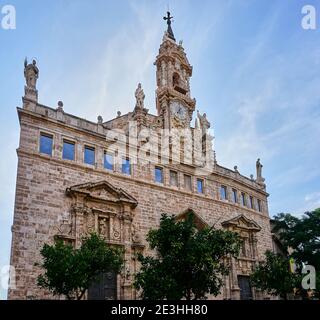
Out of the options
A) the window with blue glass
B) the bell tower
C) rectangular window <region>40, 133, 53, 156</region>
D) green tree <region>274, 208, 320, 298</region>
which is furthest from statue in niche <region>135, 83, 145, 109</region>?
green tree <region>274, 208, 320, 298</region>

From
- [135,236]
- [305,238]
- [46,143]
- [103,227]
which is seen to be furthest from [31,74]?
[305,238]

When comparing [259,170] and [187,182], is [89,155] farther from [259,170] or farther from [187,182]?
[259,170]

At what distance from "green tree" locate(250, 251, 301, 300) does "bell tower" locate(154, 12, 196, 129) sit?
488 inches

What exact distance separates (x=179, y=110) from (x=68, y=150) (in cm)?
1188

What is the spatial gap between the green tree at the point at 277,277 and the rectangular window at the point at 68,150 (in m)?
14.5

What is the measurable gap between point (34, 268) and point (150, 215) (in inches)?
331

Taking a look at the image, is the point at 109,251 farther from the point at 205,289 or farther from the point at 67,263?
the point at 205,289

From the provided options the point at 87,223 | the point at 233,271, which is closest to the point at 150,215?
the point at 87,223

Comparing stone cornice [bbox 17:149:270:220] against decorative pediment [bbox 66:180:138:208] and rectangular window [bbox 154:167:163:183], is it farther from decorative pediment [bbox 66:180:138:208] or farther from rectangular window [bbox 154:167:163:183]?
decorative pediment [bbox 66:180:138:208]

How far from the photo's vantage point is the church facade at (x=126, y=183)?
20.1m

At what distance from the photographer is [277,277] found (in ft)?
80.2
